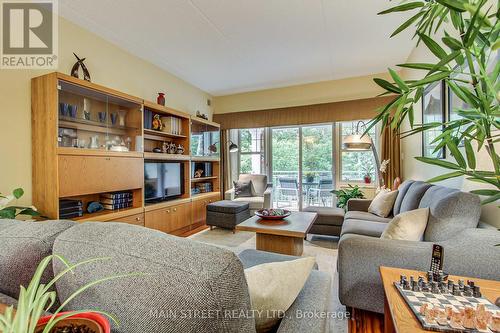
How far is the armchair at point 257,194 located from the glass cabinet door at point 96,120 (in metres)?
2.06

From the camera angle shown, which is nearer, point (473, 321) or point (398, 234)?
point (473, 321)

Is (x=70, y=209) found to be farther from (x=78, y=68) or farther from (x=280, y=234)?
(x=280, y=234)

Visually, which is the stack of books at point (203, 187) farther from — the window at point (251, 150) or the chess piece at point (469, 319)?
the chess piece at point (469, 319)

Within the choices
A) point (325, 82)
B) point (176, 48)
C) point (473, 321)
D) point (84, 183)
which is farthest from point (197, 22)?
point (473, 321)

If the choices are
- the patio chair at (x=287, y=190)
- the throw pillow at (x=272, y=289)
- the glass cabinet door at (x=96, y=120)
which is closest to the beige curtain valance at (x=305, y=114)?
the patio chair at (x=287, y=190)

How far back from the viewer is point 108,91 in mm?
2658

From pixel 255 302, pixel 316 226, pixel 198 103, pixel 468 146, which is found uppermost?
pixel 198 103

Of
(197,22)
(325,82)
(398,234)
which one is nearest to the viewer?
(398,234)

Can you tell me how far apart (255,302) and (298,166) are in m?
4.31

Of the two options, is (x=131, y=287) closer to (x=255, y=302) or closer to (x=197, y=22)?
(x=255, y=302)

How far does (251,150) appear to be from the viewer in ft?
17.5

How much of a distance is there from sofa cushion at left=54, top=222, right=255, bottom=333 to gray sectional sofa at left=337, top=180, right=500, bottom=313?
1213 mm

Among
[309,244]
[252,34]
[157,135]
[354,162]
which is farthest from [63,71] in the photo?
[354,162]

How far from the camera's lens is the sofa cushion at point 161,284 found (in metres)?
0.52
